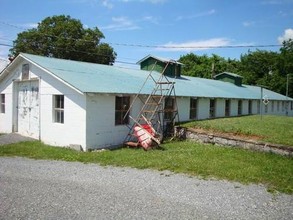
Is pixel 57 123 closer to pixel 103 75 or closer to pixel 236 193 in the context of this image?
pixel 103 75

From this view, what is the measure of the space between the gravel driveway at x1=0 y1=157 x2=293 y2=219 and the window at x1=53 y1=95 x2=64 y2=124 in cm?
546

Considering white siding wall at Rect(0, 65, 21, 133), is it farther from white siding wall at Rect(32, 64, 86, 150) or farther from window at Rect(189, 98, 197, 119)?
window at Rect(189, 98, 197, 119)

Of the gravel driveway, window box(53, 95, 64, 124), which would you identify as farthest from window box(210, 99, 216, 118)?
the gravel driveway

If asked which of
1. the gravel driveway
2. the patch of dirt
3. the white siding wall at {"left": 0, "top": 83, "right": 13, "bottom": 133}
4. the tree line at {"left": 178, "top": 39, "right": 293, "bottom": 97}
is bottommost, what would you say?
the gravel driveway

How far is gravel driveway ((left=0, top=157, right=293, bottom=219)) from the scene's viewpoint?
670 centimetres

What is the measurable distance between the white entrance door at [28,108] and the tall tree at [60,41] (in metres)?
26.2

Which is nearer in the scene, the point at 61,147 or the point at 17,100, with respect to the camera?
the point at 61,147

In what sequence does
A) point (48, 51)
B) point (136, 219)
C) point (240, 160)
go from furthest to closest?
point (48, 51) → point (240, 160) → point (136, 219)

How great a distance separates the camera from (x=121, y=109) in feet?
54.4

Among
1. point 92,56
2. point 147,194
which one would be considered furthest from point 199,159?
point 92,56

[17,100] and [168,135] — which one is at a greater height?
[17,100]

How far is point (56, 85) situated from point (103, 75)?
3326 millimetres

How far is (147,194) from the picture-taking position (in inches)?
316

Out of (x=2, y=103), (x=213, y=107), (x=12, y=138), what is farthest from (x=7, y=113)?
(x=213, y=107)
